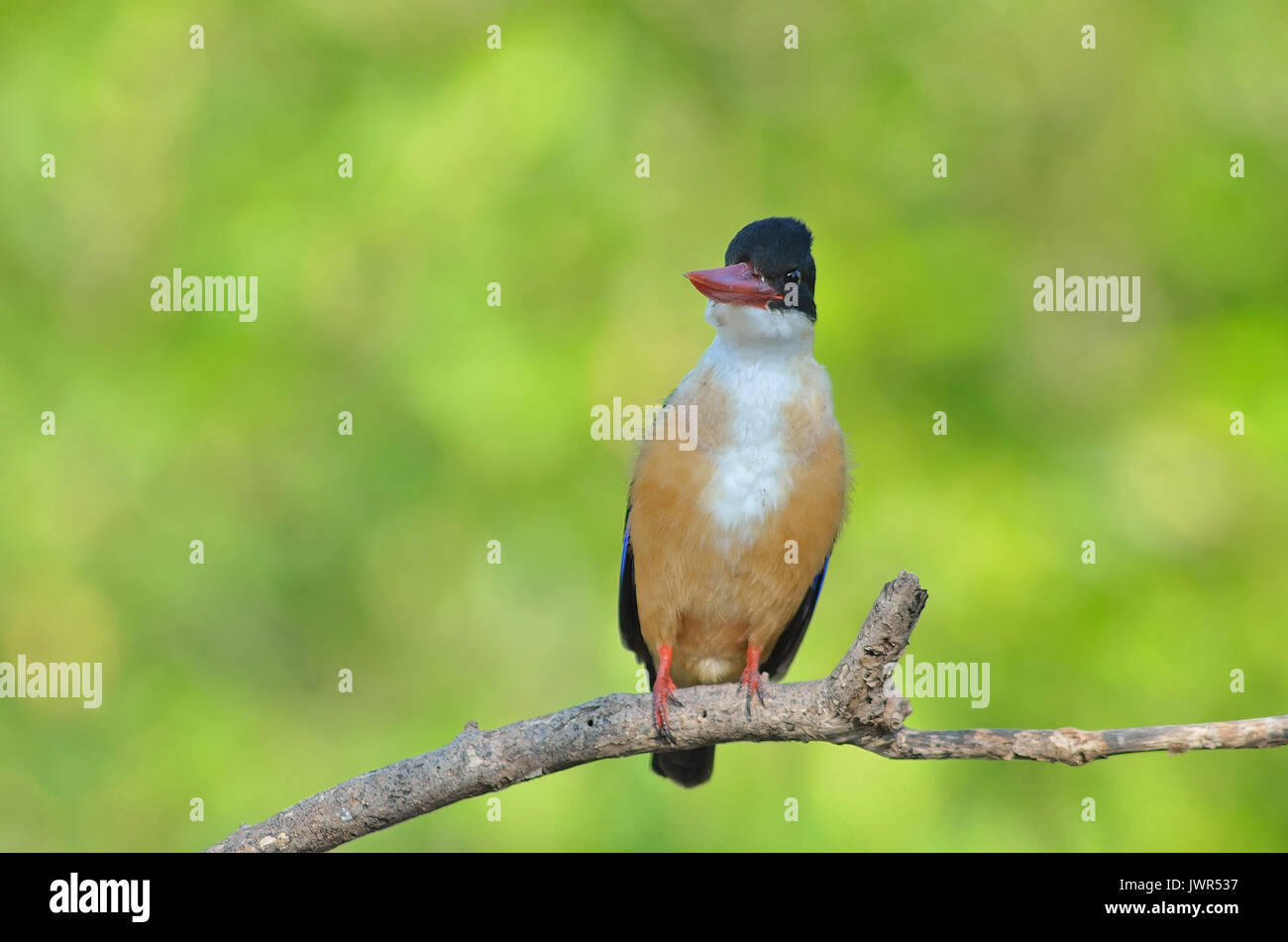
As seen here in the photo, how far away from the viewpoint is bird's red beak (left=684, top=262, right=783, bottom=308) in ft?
12.5

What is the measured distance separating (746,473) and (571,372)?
2.77 meters

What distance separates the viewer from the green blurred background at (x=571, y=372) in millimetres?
6074

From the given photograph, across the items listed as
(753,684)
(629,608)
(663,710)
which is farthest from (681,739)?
(629,608)

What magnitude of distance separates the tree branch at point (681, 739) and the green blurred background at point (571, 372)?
2.45 meters

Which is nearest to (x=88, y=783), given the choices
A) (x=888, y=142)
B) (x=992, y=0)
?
(x=888, y=142)

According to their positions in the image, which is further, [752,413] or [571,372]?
[571,372]

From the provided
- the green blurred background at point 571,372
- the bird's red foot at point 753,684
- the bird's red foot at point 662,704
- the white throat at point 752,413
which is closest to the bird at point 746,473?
the white throat at point 752,413

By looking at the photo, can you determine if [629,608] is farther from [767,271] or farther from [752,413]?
[767,271]

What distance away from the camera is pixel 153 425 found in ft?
21.8

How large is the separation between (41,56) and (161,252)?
1217 millimetres

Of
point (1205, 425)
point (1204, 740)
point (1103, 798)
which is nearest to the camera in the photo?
point (1204, 740)

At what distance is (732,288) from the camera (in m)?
3.81

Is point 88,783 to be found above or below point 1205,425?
below

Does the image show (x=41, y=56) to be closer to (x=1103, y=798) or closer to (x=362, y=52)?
(x=362, y=52)
